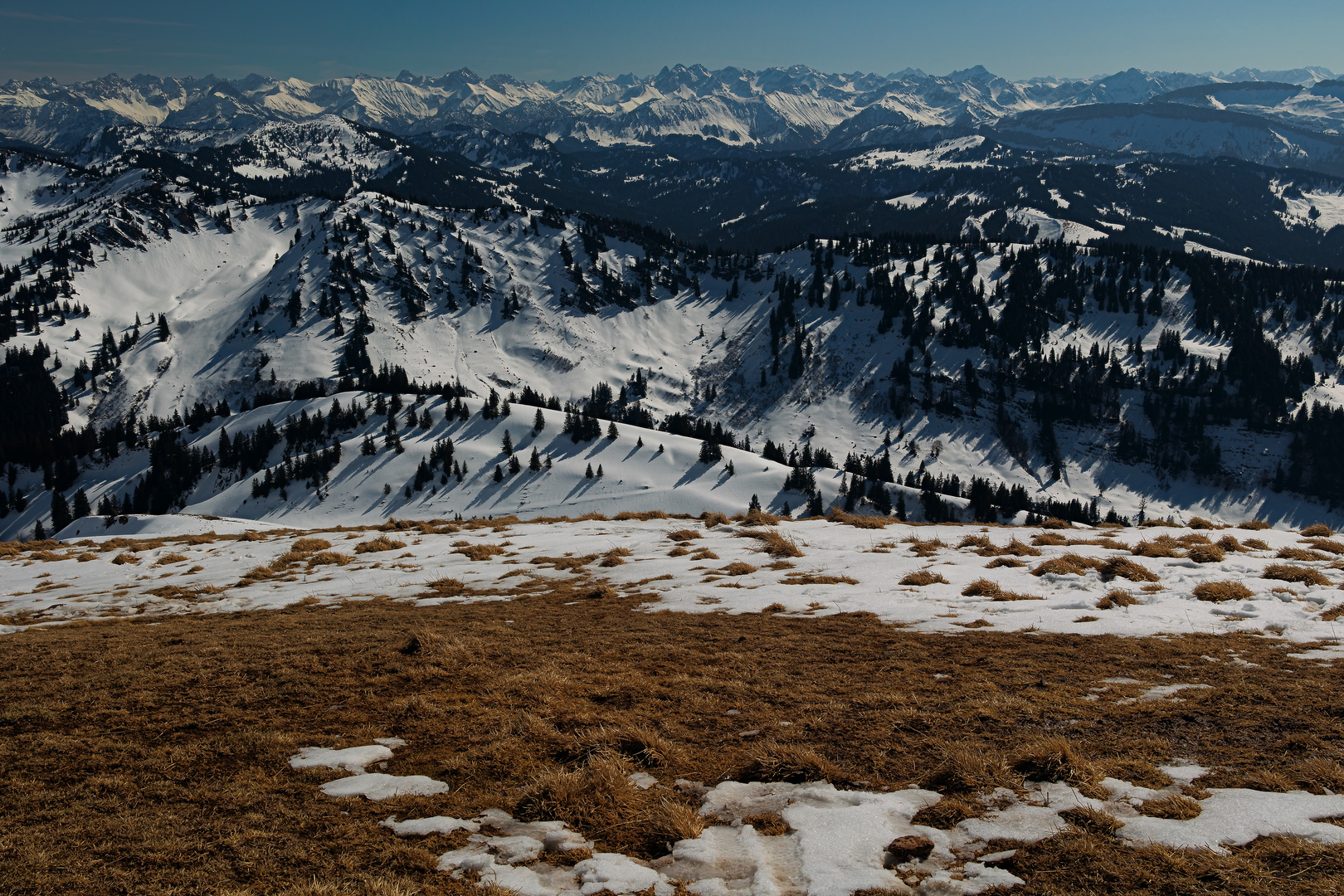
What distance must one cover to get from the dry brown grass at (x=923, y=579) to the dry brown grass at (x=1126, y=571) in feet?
12.3

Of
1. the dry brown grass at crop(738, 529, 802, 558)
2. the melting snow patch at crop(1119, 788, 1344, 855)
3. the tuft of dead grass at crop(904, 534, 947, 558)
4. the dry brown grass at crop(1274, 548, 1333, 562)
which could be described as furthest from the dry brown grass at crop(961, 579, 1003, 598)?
the melting snow patch at crop(1119, 788, 1344, 855)

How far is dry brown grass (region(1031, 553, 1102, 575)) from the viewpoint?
51.3 feet

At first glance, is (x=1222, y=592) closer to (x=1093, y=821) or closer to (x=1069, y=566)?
(x=1069, y=566)

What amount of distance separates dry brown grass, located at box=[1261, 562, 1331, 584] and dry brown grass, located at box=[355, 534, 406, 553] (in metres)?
27.9

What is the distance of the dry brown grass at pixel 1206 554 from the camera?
52.0ft

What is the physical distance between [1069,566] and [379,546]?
24.7 m

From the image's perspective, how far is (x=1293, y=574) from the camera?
13875mm

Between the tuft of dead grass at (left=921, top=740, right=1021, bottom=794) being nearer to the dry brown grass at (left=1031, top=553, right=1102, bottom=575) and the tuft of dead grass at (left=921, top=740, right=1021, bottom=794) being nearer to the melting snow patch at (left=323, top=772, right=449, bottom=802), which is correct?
the melting snow patch at (left=323, top=772, right=449, bottom=802)

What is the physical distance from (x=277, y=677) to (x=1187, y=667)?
15.0 metres

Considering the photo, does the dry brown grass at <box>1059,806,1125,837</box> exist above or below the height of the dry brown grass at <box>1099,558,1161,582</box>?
above

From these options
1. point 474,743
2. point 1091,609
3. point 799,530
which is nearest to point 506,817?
point 474,743

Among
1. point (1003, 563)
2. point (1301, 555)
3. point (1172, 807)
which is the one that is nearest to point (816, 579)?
point (1003, 563)

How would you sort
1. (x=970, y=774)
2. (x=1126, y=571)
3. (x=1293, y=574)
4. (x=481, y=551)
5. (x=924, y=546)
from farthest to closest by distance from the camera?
(x=481, y=551)
(x=924, y=546)
(x=1126, y=571)
(x=1293, y=574)
(x=970, y=774)

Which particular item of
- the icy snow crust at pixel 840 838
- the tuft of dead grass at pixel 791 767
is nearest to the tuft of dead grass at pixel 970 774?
the icy snow crust at pixel 840 838
